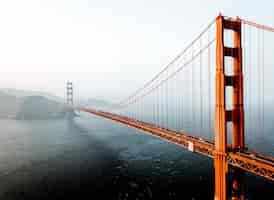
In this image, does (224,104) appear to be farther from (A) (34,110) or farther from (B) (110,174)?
(A) (34,110)

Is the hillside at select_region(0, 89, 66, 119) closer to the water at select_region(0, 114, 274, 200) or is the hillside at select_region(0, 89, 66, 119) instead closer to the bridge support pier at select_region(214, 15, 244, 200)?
the water at select_region(0, 114, 274, 200)

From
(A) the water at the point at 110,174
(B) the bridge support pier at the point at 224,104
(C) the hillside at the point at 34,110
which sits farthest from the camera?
(C) the hillside at the point at 34,110

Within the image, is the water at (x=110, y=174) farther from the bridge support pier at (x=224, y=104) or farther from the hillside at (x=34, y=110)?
the hillside at (x=34, y=110)

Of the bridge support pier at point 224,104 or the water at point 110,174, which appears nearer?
the bridge support pier at point 224,104

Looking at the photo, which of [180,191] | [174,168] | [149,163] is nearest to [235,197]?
[180,191]

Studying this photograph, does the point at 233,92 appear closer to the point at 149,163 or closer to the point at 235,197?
the point at 235,197

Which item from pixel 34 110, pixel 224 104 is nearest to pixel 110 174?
pixel 224 104

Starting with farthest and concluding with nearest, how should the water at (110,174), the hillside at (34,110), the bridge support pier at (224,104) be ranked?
the hillside at (34,110)
the water at (110,174)
the bridge support pier at (224,104)

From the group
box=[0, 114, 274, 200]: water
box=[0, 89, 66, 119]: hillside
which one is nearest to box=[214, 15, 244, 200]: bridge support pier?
box=[0, 114, 274, 200]: water

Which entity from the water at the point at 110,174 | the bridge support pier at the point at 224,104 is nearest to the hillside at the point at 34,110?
the water at the point at 110,174
